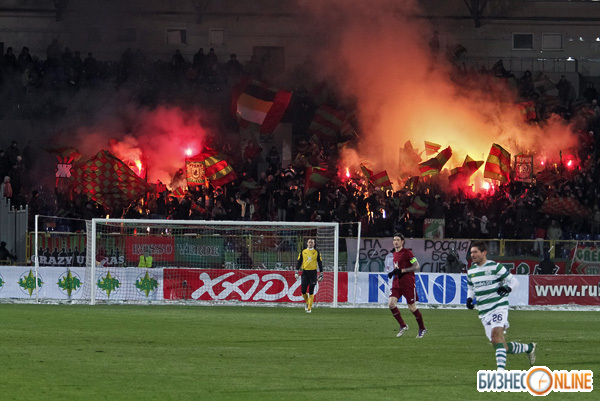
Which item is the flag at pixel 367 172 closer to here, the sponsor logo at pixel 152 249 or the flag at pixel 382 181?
the flag at pixel 382 181

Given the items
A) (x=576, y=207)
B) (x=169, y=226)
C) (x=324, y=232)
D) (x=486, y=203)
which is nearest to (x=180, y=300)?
(x=169, y=226)

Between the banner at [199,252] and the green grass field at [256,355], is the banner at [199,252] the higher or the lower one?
the higher one

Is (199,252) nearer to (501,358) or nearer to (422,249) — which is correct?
(422,249)

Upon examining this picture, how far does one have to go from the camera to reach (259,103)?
3541cm

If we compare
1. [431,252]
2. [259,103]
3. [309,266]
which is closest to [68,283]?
[309,266]

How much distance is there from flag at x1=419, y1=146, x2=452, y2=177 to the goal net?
7.55 meters

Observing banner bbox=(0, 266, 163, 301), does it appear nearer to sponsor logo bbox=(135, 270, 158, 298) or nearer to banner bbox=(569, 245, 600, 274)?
sponsor logo bbox=(135, 270, 158, 298)

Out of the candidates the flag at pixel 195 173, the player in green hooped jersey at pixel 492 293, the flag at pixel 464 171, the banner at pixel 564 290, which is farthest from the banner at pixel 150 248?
the player in green hooped jersey at pixel 492 293

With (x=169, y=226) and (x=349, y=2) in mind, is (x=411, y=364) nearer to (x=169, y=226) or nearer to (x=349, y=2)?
(x=169, y=226)

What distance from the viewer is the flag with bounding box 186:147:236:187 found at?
3231cm

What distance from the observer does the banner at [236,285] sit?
2608 centimetres

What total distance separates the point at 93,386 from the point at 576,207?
23.8 metres

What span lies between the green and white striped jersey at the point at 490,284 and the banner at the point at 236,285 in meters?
15.2

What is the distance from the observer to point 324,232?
2698 centimetres
